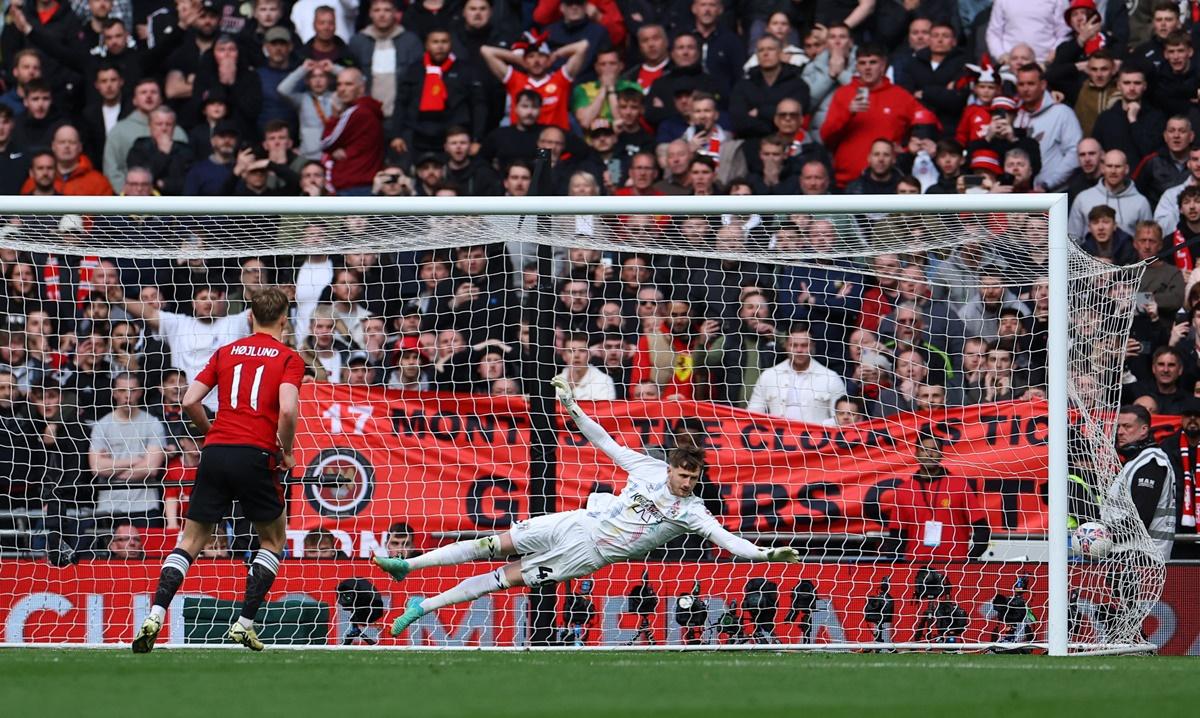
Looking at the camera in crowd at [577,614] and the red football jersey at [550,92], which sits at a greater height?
the red football jersey at [550,92]

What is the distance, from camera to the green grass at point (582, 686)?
645 cm

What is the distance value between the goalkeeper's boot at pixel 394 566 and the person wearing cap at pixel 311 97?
6269 millimetres

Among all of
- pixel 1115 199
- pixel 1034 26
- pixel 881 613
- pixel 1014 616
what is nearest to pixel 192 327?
pixel 881 613

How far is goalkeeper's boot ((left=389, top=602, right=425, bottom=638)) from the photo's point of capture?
991cm

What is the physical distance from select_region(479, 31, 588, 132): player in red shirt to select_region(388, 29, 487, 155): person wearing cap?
255 mm

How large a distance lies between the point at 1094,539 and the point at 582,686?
15.5 ft

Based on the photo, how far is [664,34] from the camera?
49.7ft

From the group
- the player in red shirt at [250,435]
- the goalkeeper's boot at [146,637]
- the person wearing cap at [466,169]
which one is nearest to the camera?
the goalkeeper's boot at [146,637]

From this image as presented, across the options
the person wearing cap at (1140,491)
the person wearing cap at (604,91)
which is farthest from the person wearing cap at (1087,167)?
the person wearing cap at (604,91)

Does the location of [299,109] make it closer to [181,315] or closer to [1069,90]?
[181,315]

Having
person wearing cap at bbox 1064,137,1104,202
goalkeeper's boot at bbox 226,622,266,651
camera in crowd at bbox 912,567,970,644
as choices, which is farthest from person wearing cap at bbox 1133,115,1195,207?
goalkeeper's boot at bbox 226,622,266,651

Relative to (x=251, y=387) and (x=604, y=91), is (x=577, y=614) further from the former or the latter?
(x=604, y=91)

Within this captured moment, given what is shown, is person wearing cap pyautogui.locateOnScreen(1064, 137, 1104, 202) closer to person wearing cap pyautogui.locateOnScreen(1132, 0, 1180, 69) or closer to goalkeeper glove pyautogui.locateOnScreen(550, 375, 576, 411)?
person wearing cap pyautogui.locateOnScreen(1132, 0, 1180, 69)

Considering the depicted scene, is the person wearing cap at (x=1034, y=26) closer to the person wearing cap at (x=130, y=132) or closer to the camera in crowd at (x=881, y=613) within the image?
the camera in crowd at (x=881, y=613)
